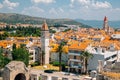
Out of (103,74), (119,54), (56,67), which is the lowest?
(56,67)

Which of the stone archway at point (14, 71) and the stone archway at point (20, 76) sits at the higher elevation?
the stone archway at point (14, 71)

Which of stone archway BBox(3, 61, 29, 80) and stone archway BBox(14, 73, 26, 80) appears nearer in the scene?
stone archway BBox(3, 61, 29, 80)

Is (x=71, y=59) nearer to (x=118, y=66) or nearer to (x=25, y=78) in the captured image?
(x=25, y=78)

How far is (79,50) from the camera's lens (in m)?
59.8

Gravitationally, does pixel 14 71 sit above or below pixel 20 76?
above

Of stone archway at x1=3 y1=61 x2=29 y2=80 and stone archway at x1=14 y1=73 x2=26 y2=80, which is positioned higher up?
stone archway at x1=3 y1=61 x2=29 y2=80

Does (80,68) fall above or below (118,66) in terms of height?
below

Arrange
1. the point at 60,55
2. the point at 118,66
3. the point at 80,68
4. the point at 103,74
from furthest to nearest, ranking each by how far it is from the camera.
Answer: the point at 60,55 → the point at 80,68 → the point at 118,66 → the point at 103,74

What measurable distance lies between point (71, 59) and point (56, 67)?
20.8 ft

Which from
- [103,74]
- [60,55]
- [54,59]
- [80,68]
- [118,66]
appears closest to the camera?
[103,74]

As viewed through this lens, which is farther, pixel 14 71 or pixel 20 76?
pixel 20 76

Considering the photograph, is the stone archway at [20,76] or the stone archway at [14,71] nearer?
the stone archway at [14,71]

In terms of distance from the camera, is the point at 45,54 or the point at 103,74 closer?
the point at 103,74

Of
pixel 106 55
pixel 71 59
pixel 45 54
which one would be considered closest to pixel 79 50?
pixel 71 59
